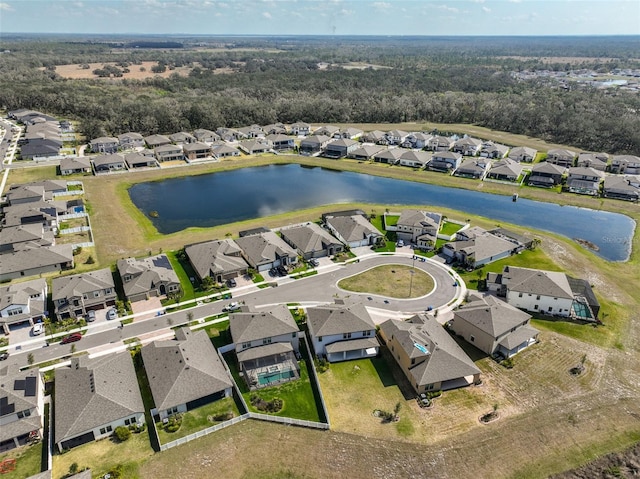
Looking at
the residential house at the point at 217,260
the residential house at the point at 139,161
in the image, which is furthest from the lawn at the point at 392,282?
the residential house at the point at 139,161

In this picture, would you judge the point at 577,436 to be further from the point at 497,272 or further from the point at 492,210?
the point at 492,210

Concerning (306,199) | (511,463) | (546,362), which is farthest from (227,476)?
(306,199)

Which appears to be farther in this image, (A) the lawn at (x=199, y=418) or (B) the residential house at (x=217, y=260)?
(B) the residential house at (x=217, y=260)

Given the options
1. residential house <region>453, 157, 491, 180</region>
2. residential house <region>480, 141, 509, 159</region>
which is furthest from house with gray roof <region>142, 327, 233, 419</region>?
residential house <region>480, 141, 509, 159</region>

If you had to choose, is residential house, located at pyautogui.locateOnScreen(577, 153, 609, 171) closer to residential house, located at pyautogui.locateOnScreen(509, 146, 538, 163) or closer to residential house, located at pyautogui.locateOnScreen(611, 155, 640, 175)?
residential house, located at pyautogui.locateOnScreen(611, 155, 640, 175)

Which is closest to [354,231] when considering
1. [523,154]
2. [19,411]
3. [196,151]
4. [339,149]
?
[19,411]

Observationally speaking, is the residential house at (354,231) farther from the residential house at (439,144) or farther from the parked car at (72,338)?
the residential house at (439,144)
